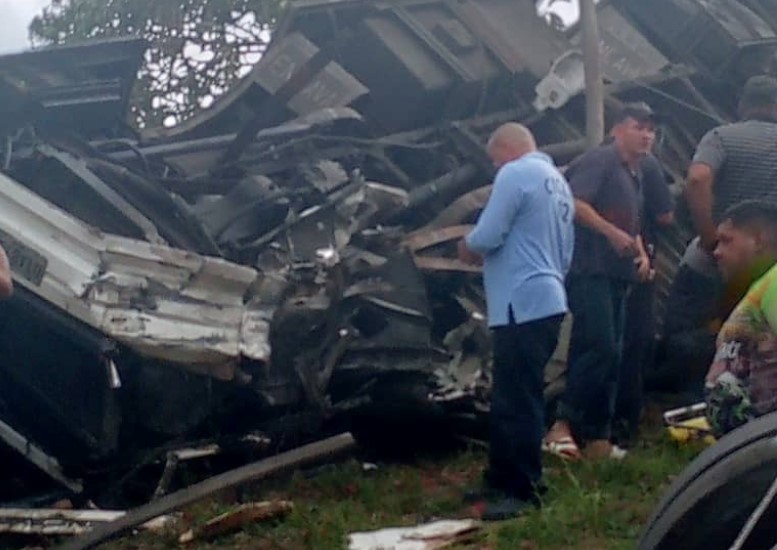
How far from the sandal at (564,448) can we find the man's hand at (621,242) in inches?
33.8

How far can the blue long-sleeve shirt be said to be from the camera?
6.12 meters

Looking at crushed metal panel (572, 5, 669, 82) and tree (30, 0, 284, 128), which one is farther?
tree (30, 0, 284, 128)

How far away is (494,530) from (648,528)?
238 centimetres

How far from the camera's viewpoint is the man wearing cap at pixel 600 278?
693 cm

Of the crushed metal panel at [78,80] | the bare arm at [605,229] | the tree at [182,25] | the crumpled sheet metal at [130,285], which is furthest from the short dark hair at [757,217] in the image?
the tree at [182,25]

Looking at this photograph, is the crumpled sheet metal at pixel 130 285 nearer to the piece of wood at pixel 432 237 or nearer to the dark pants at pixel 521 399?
the dark pants at pixel 521 399

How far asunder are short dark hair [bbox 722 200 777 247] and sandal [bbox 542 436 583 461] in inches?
107

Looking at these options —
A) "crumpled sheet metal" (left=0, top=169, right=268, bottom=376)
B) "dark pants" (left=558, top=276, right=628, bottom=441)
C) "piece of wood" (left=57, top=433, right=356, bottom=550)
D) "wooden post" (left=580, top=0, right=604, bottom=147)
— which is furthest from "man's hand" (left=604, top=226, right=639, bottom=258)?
"crumpled sheet metal" (left=0, top=169, right=268, bottom=376)

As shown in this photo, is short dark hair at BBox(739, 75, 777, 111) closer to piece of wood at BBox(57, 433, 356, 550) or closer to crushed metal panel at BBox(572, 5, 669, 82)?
crushed metal panel at BBox(572, 5, 669, 82)

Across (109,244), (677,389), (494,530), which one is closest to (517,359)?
(494,530)

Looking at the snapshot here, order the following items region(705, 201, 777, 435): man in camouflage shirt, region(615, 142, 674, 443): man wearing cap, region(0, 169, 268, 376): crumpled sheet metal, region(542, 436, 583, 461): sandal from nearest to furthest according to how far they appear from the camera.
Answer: region(705, 201, 777, 435): man in camouflage shirt < region(0, 169, 268, 376): crumpled sheet metal < region(542, 436, 583, 461): sandal < region(615, 142, 674, 443): man wearing cap

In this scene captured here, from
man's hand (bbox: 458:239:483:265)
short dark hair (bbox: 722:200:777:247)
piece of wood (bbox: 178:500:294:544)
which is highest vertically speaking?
short dark hair (bbox: 722:200:777:247)

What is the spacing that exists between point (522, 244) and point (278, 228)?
121 cm

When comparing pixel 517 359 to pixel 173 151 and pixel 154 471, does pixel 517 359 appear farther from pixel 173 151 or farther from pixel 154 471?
pixel 173 151
